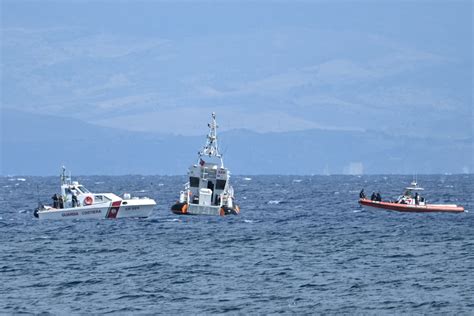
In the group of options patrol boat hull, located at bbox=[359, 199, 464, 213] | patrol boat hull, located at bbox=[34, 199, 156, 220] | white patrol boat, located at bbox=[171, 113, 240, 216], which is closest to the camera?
patrol boat hull, located at bbox=[34, 199, 156, 220]

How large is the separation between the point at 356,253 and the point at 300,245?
20.1 ft

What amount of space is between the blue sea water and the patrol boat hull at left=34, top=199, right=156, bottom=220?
951 mm

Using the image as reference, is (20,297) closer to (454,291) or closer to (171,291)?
Result: (171,291)

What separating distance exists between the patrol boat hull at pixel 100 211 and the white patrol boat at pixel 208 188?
5.09m

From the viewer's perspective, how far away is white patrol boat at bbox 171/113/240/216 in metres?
95.8

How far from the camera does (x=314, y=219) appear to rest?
9738cm

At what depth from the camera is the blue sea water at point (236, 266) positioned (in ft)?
162

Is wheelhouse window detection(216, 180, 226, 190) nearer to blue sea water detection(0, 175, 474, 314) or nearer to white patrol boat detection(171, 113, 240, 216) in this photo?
white patrol boat detection(171, 113, 240, 216)

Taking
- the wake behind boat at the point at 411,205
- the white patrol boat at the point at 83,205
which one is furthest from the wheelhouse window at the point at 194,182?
the wake behind boat at the point at 411,205

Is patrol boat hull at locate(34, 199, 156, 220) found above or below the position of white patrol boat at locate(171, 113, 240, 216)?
below

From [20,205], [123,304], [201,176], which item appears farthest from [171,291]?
[20,205]

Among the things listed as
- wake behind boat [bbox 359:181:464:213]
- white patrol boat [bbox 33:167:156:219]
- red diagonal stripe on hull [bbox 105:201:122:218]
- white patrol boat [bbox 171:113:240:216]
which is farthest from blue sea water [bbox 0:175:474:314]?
wake behind boat [bbox 359:181:464:213]

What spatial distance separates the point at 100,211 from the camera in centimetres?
9081

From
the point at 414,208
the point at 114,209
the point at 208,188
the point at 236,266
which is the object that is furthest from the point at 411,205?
the point at 236,266
